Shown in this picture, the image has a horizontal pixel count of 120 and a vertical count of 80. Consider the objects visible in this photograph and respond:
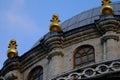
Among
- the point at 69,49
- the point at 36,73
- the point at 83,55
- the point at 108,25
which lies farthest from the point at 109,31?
the point at 36,73

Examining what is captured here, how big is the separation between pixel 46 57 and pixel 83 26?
3.20m

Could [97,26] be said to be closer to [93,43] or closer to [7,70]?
[93,43]

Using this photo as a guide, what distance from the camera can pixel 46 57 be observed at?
41.2m

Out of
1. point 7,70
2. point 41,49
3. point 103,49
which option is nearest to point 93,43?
point 103,49

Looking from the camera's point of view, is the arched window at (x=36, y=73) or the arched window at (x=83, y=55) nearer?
the arched window at (x=83, y=55)

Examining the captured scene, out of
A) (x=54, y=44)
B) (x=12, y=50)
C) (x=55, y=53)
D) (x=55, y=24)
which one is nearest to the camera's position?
(x=55, y=53)

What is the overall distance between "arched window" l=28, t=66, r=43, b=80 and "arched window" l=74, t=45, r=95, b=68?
105 inches

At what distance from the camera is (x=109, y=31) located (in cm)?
3975

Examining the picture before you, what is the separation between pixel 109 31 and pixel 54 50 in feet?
12.2

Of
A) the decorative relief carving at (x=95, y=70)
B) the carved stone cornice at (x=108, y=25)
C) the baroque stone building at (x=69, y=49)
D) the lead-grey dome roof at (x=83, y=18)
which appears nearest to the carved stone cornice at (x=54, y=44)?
the baroque stone building at (x=69, y=49)

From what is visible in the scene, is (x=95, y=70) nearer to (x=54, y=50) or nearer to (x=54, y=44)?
(x=54, y=50)

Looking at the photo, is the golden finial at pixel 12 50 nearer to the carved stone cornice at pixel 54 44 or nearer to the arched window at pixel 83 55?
the carved stone cornice at pixel 54 44

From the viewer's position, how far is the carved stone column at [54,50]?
40.0m

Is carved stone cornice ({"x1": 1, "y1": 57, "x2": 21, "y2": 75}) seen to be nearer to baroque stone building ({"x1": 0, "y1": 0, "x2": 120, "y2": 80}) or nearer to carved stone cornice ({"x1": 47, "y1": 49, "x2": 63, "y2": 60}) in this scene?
baroque stone building ({"x1": 0, "y1": 0, "x2": 120, "y2": 80})
